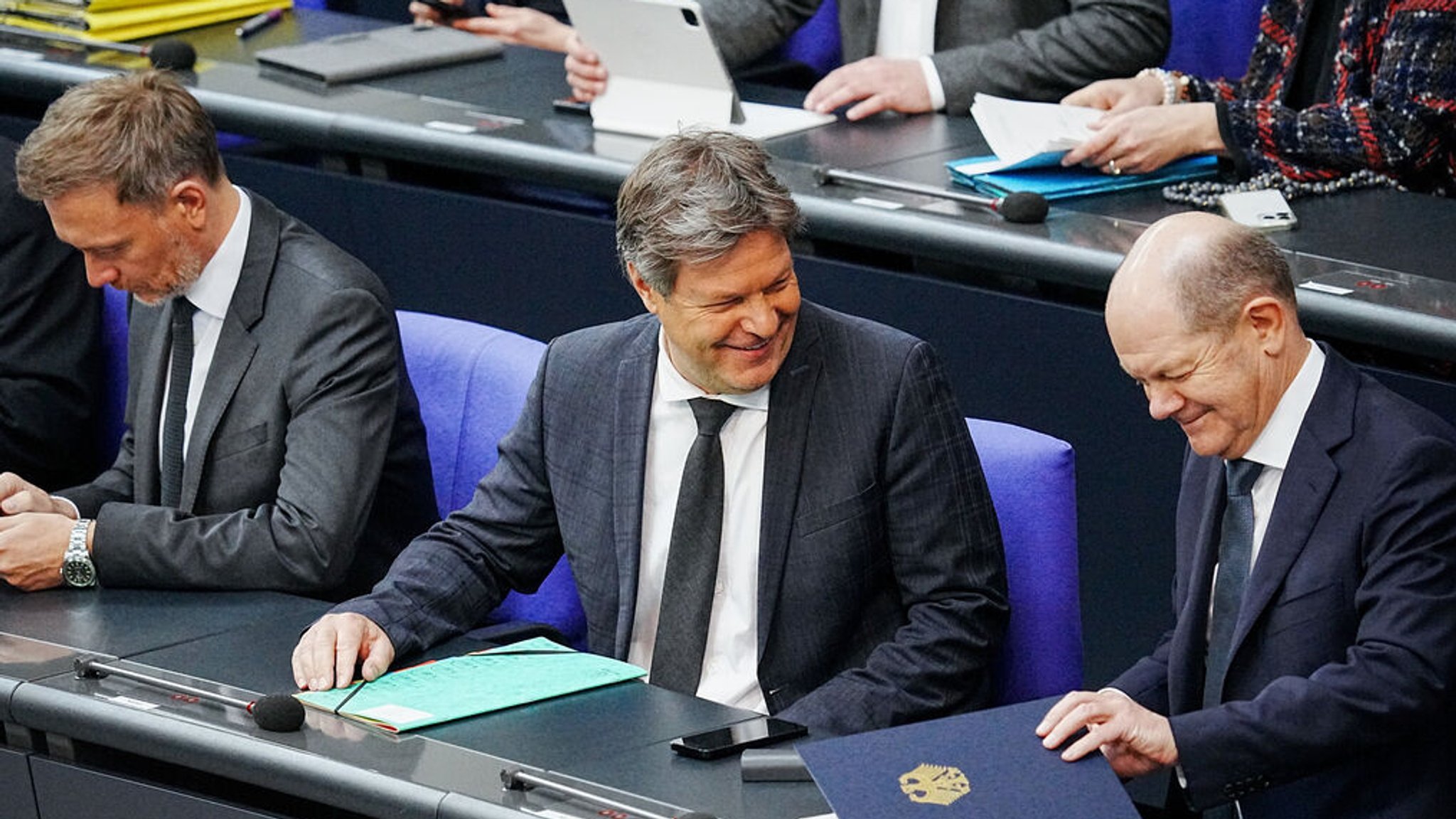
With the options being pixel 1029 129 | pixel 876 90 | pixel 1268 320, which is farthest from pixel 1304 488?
pixel 876 90

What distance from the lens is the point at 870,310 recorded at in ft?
11.4

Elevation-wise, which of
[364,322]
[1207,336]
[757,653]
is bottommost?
[757,653]

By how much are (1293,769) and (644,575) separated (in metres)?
0.81

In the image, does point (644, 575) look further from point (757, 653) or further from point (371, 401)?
point (371, 401)

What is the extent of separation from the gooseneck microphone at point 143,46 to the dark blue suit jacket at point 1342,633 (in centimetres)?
272

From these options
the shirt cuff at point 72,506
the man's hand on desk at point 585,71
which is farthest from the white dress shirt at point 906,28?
the shirt cuff at point 72,506

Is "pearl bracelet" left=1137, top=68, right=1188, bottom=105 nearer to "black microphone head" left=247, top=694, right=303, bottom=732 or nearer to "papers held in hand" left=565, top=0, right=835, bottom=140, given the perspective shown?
"papers held in hand" left=565, top=0, right=835, bottom=140

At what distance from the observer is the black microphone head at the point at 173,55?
4.38 meters

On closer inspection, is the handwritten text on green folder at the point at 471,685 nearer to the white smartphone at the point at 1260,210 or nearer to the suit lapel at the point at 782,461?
the suit lapel at the point at 782,461

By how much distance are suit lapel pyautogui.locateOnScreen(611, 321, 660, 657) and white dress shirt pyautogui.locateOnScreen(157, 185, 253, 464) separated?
64 centimetres

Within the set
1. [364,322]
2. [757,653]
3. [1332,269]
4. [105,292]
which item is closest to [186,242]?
[364,322]

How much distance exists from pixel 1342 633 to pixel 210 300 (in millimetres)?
1563

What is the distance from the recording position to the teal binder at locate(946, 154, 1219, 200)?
11.2 feet

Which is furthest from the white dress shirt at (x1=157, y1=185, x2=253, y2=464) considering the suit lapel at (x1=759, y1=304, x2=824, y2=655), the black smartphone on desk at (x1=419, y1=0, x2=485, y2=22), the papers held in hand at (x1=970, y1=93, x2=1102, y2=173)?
the black smartphone on desk at (x1=419, y1=0, x2=485, y2=22)
